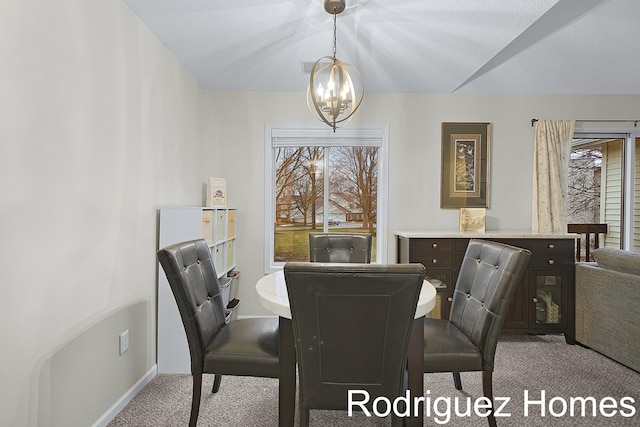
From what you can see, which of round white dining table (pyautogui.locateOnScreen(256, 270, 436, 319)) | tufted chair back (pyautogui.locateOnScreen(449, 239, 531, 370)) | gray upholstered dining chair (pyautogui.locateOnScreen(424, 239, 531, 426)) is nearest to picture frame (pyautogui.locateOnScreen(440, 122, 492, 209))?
tufted chair back (pyautogui.locateOnScreen(449, 239, 531, 370))

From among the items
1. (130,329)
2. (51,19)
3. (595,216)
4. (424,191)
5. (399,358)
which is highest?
(51,19)

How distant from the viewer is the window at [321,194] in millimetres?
3838

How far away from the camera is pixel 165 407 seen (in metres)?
2.14

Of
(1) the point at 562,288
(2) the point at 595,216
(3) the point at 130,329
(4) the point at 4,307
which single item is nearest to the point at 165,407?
(3) the point at 130,329

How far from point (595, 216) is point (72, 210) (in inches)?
188

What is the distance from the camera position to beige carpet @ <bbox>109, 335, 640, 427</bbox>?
2008mm

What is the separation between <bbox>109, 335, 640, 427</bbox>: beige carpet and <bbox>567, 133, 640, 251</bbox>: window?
1669 mm

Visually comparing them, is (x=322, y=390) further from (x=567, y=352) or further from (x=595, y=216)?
(x=595, y=216)

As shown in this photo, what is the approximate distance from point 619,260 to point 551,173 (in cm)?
115

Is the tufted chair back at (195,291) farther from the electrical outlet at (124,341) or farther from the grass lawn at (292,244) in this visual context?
the grass lawn at (292,244)

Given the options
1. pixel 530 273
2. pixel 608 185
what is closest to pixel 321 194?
pixel 530 273

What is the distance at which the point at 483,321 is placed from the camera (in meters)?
1.78

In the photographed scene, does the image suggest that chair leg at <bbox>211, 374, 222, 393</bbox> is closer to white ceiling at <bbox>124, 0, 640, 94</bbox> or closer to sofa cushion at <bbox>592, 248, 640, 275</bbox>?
white ceiling at <bbox>124, 0, 640, 94</bbox>

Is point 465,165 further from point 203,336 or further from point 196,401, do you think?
point 196,401
